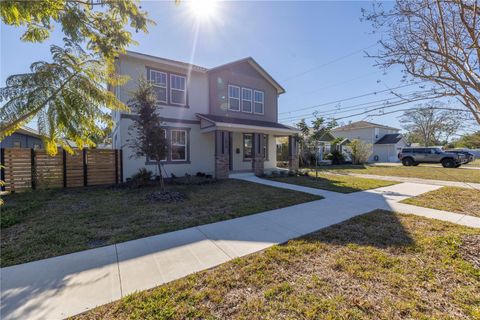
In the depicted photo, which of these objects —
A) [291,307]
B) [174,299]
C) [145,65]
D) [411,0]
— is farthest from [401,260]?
[145,65]

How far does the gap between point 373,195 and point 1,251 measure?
1040 cm

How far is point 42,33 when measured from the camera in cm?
378

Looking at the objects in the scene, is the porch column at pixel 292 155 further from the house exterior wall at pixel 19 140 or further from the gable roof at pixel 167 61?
the house exterior wall at pixel 19 140

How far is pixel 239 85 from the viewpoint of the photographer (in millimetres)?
14125

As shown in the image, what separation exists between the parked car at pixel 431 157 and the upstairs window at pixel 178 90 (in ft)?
83.0

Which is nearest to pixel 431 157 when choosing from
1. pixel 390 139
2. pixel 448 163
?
pixel 448 163

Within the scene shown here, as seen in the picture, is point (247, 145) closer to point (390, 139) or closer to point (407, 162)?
point (407, 162)

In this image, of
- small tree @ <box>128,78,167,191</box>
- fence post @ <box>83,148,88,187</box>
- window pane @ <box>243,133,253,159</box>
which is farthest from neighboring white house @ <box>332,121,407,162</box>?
fence post @ <box>83,148,88,187</box>

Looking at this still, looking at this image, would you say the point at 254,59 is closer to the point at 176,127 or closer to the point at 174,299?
A: the point at 176,127

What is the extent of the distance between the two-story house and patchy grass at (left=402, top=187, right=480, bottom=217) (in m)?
7.69

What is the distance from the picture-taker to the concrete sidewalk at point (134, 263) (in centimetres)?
243

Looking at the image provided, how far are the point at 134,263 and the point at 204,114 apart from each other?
10489mm

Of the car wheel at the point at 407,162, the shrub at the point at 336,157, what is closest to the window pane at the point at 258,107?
the shrub at the point at 336,157

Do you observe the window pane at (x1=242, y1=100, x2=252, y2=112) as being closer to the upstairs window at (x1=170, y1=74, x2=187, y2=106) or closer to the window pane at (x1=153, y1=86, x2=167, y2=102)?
the upstairs window at (x1=170, y1=74, x2=187, y2=106)
